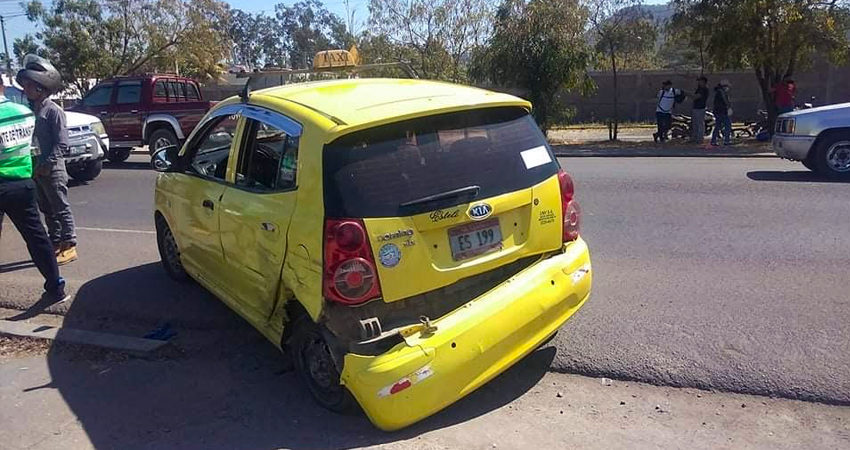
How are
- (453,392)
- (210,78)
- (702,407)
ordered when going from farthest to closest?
(210,78) < (702,407) < (453,392)

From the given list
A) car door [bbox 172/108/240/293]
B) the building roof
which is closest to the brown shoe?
car door [bbox 172/108/240/293]

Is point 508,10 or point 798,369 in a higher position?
point 508,10

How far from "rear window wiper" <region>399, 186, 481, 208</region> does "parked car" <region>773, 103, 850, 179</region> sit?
9235mm

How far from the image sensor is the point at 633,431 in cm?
388

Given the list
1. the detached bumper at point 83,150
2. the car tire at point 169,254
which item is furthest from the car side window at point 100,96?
the car tire at point 169,254

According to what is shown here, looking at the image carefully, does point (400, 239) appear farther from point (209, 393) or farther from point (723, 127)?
point (723, 127)

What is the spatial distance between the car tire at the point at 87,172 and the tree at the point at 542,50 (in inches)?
404

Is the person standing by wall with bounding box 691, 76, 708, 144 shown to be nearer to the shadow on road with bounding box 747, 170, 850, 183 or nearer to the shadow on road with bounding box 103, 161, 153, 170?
the shadow on road with bounding box 747, 170, 850, 183

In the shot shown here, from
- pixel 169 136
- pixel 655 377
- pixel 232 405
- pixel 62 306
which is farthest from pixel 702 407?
pixel 169 136

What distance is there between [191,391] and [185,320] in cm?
133

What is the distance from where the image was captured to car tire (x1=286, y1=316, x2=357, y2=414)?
408 centimetres

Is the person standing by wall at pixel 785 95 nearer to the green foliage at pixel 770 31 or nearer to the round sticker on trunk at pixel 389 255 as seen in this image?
the green foliage at pixel 770 31

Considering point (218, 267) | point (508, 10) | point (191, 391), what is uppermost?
point (508, 10)

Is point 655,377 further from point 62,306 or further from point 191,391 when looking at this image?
point 62,306
